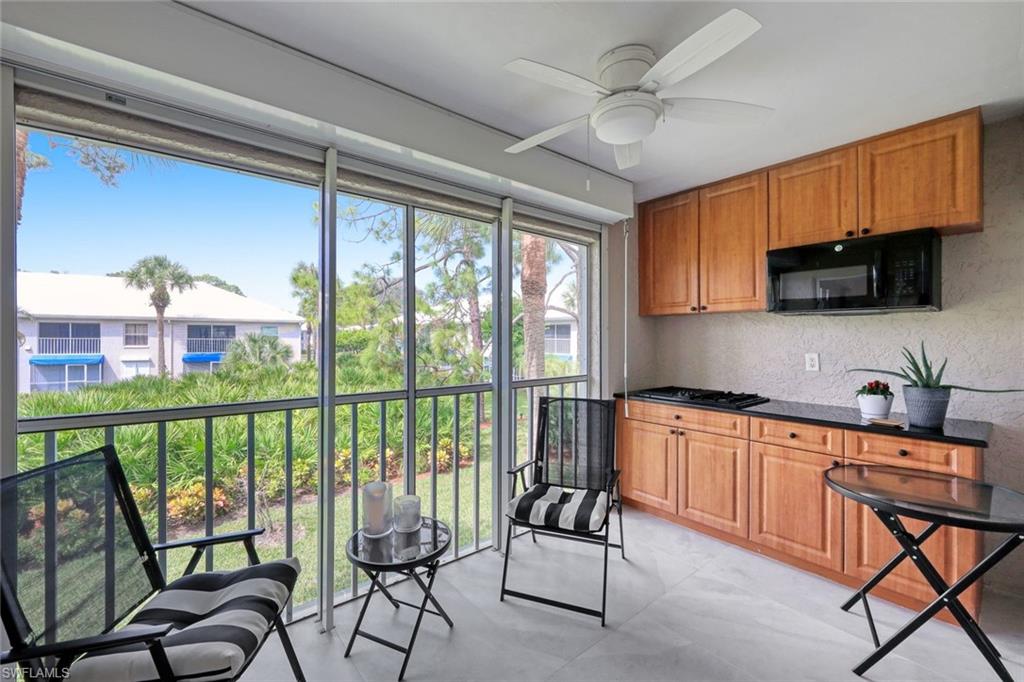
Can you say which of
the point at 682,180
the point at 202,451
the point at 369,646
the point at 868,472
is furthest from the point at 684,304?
the point at 202,451

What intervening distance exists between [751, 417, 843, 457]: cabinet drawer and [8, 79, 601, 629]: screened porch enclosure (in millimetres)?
1306

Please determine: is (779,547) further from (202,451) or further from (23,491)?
(23,491)

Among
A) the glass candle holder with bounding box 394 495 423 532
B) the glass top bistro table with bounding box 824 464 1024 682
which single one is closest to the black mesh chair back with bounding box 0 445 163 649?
the glass candle holder with bounding box 394 495 423 532

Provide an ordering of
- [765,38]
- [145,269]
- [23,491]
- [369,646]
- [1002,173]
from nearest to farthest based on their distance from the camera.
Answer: [23,491]
[765,38]
[145,269]
[369,646]
[1002,173]

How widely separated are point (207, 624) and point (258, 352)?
110 cm

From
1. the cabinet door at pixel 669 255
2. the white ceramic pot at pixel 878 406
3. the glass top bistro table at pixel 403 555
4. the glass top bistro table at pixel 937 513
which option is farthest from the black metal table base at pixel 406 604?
the cabinet door at pixel 669 255

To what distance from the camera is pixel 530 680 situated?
5.44 feet

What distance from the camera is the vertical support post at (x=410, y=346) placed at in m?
2.39

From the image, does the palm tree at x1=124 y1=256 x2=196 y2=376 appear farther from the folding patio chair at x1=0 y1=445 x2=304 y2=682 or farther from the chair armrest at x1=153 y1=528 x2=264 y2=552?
the chair armrest at x1=153 y1=528 x2=264 y2=552

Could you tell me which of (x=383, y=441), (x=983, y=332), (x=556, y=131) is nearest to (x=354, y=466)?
(x=383, y=441)

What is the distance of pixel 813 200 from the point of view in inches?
101

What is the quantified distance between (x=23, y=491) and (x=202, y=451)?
0.68m

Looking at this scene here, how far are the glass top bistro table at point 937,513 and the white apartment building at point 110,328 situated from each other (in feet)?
8.61

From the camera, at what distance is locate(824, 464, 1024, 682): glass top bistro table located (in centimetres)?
146
